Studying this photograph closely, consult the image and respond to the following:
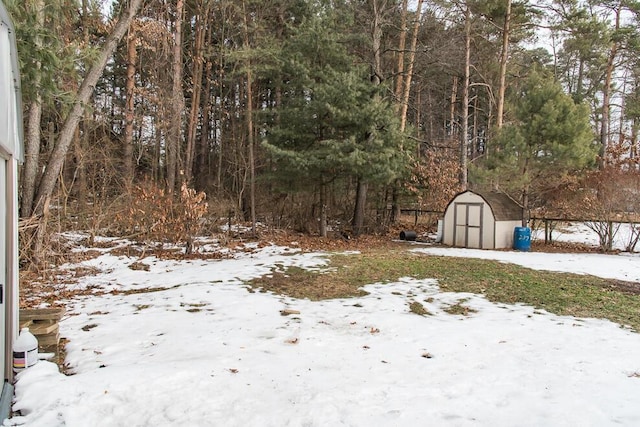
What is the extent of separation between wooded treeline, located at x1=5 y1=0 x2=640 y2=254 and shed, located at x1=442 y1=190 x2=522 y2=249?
2.64ft

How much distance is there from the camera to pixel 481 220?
1401 cm

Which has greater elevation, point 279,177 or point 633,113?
Answer: point 633,113

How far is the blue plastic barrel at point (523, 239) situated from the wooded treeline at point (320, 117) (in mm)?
1501

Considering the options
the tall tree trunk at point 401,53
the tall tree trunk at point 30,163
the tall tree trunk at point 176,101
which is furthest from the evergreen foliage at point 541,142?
the tall tree trunk at point 30,163

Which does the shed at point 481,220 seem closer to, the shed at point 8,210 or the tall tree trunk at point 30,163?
the tall tree trunk at point 30,163

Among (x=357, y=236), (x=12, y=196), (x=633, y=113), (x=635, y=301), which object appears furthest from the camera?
(x=633, y=113)

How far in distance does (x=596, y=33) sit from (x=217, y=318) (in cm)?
1903

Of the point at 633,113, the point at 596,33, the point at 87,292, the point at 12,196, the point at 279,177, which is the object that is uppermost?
the point at 596,33

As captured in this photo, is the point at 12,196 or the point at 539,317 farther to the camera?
the point at 539,317

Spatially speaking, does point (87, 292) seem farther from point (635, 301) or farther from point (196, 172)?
point (196, 172)

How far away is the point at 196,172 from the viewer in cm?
2369

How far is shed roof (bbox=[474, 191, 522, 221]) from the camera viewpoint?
13.9m

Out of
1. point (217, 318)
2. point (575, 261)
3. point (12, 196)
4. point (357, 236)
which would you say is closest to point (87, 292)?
point (217, 318)

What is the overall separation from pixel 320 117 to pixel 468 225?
19.5 ft
